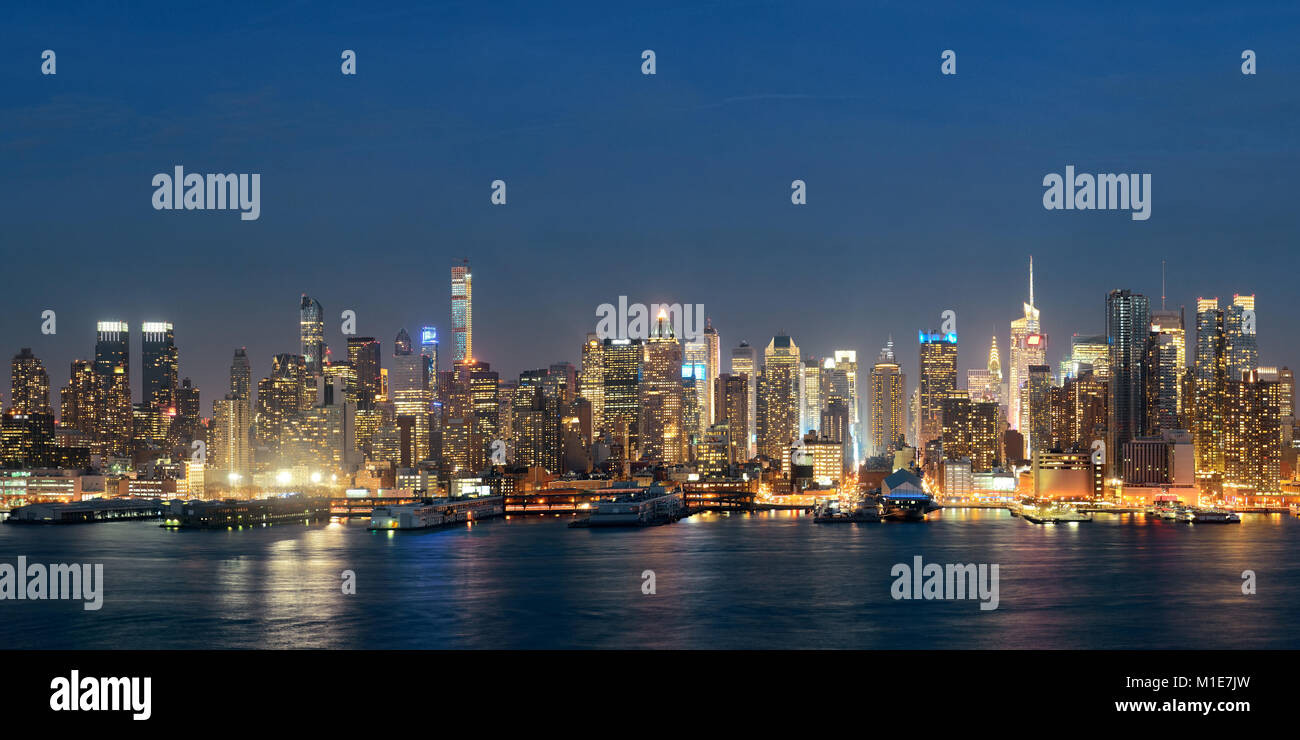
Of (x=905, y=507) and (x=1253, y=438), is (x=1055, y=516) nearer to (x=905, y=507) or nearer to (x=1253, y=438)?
(x=905, y=507)

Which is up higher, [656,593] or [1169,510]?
[656,593]

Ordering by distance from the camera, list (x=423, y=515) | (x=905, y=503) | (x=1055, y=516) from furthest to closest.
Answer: (x=905, y=503) → (x=1055, y=516) → (x=423, y=515)

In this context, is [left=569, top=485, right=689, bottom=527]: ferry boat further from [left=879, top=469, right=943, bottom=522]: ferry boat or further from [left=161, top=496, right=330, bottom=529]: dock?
[left=161, top=496, right=330, bottom=529]: dock

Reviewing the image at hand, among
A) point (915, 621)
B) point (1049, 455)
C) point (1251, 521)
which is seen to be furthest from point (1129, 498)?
point (915, 621)

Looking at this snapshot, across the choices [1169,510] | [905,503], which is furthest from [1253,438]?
[905,503]

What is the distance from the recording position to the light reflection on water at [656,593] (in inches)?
1160

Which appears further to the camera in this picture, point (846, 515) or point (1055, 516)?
point (846, 515)

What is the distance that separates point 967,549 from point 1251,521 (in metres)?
40.5

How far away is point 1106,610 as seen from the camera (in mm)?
34625

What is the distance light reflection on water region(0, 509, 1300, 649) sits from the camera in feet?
96.7

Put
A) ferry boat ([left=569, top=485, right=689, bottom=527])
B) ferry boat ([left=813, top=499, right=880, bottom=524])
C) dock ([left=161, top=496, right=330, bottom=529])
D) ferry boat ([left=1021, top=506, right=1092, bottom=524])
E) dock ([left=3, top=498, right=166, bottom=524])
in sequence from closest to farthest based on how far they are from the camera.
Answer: dock ([left=161, top=496, right=330, bottom=529]) < ferry boat ([left=569, top=485, right=689, bottom=527]) < ferry boat ([left=1021, top=506, right=1092, bottom=524]) < ferry boat ([left=813, top=499, right=880, bottom=524]) < dock ([left=3, top=498, right=166, bottom=524])

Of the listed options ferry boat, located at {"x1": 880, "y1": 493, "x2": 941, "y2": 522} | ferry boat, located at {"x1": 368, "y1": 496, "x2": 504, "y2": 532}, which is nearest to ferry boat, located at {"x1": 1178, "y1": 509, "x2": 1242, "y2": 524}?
ferry boat, located at {"x1": 880, "y1": 493, "x2": 941, "y2": 522}

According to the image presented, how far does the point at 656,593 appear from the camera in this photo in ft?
123
